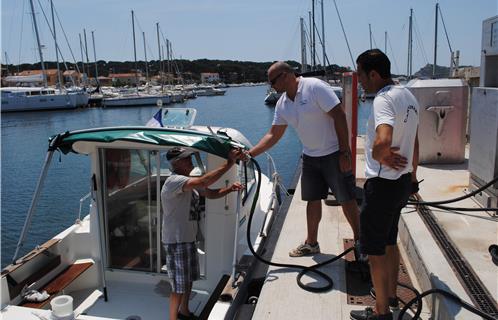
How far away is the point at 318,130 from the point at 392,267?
4.96 ft

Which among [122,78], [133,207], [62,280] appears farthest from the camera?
[122,78]

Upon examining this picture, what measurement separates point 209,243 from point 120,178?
4.33 feet

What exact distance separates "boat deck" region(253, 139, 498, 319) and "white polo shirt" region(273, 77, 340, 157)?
1.23 m

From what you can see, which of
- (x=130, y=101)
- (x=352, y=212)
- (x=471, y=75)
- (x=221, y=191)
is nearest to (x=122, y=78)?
(x=130, y=101)

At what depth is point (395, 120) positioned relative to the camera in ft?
10.1

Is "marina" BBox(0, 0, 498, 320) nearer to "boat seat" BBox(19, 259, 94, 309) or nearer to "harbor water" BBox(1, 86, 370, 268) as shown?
"boat seat" BBox(19, 259, 94, 309)

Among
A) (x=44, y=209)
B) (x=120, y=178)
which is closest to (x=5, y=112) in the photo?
(x=44, y=209)

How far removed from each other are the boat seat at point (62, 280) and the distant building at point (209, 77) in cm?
17409

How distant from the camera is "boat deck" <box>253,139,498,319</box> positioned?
12.5ft

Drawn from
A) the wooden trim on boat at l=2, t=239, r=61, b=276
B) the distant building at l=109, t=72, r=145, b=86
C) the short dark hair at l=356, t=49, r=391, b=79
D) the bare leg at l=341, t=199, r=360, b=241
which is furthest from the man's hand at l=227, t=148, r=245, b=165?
the distant building at l=109, t=72, r=145, b=86

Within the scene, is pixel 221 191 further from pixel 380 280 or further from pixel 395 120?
pixel 395 120

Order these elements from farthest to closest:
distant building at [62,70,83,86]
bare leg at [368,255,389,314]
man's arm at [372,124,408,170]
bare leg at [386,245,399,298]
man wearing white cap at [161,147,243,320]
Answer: distant building at [62,70,83,86]
man wearing white cap at [161,147,243,320]
bare leg at [386,245,399,298]
bare leg at [368,255,389,314]
man's arm at [372,124,408,170]

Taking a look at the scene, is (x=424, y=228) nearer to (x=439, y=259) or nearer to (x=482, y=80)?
(x=439, y=259)

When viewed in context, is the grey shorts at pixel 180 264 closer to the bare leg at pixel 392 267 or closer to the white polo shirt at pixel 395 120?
the bare leg at pixel 392 267
